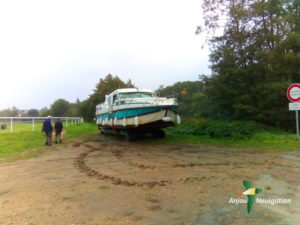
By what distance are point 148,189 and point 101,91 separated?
33.7 meters

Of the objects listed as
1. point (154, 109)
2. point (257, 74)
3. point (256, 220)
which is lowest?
point (256, 220)

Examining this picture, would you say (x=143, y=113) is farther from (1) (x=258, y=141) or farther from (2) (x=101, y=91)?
(2) (x=101, y=91)

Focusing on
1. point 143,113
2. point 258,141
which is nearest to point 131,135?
point 143,113

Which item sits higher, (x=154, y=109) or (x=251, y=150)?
(x=154, y=109)

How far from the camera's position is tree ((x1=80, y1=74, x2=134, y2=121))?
37219mm

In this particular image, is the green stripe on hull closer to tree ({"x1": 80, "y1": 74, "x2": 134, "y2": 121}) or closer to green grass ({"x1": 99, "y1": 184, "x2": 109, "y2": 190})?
green grass ({"x1": 99, "y1": 184, "x2": 109, "y2": 190})

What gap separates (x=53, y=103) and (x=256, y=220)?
4637 inches

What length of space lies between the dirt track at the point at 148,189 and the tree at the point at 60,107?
105058 mm

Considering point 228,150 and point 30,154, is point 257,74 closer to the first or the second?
point 228,150

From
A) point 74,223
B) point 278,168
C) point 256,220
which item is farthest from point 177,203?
point 278,168

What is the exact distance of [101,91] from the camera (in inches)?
1475

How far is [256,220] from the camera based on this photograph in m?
3.42

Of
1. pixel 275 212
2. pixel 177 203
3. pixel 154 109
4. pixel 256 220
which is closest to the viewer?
pixel 256 220

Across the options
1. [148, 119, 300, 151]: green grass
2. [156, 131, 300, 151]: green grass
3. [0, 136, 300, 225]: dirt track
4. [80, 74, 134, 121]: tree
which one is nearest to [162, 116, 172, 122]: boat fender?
[148, 119, 300, 151]: green grass
